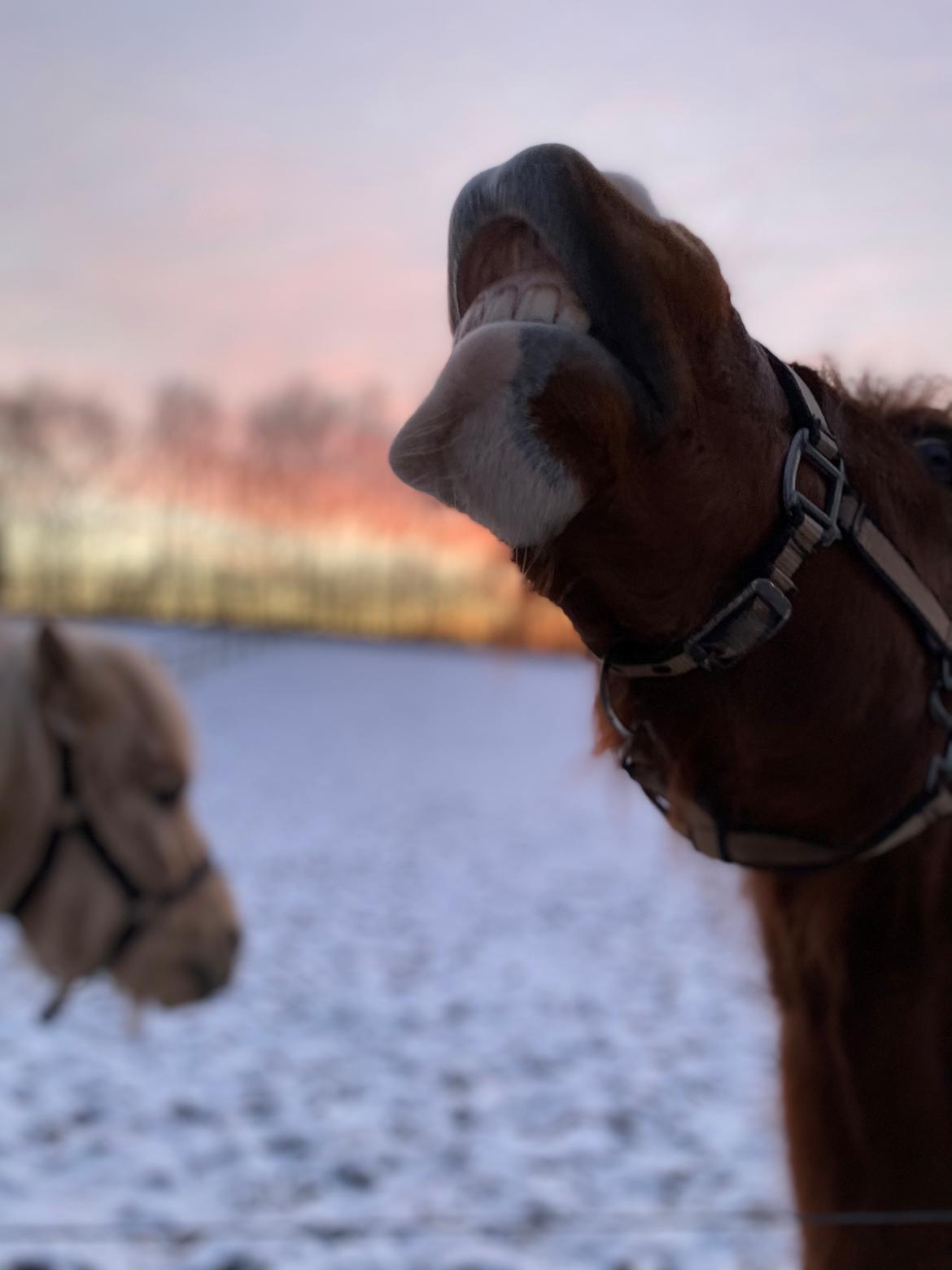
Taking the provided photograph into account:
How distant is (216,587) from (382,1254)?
1076 inches

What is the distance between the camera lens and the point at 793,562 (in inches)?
33.2

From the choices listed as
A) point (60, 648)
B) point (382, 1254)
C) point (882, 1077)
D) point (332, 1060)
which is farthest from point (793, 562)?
point (332, 1060)

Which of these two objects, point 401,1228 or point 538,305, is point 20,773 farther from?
point 538,305

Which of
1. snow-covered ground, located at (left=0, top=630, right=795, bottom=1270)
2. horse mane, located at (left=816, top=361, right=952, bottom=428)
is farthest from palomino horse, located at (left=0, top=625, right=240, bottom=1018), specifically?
horse mane, located at (left=816, top=361, right=952, bottom=428)

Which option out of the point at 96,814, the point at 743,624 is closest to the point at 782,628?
the point at 743,624

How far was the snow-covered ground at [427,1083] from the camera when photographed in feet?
9.20

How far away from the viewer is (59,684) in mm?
2725

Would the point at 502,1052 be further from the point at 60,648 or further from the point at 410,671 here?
the point at 410,671

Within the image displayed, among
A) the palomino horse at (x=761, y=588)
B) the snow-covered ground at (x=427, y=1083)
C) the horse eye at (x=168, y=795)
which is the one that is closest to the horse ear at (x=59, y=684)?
the horse eye at (x=168, y=795)

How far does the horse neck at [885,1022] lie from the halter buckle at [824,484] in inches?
18.6

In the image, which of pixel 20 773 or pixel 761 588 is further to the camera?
pixel 20 773

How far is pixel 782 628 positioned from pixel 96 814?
2.50 m

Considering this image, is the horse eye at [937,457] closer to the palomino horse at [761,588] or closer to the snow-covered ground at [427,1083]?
the palomino horse at [761,588]

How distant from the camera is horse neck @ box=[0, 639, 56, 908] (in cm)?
267
